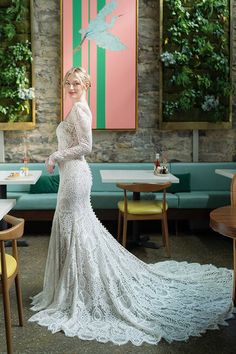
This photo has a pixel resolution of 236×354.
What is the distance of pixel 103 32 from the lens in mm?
6965

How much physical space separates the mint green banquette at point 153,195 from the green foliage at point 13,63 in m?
0.80

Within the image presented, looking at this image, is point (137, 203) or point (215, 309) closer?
point (215, 309)

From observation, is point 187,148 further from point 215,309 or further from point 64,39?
point 215,309

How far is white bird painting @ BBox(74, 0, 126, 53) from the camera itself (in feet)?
22.7

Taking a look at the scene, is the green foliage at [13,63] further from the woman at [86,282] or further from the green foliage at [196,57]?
the woman at [86,282]

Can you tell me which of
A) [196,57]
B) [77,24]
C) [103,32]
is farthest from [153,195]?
[77,24]

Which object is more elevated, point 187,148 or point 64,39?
point 64,39

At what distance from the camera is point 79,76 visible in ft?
13.1

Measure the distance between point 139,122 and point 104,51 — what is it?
41.7 inches

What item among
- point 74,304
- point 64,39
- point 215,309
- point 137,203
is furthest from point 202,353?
point 64,39

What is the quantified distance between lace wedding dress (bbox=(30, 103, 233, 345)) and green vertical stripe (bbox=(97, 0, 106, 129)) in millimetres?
3057

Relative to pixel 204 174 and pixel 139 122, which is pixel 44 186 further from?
pixel 204 174

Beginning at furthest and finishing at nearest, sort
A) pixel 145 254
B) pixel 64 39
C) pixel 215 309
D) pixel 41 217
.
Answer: pixel 64 39
pixel 41 217
pixel 145 254
pixel 215 309

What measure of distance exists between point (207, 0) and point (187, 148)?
199cm
